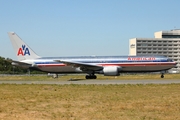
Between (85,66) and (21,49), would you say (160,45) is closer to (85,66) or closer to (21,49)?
(21,49)

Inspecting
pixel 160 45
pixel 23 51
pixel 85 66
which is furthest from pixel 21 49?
pixel 160 45

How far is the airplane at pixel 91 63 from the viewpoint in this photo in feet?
156

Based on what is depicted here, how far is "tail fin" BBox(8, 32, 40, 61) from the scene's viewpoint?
52344 millimetres

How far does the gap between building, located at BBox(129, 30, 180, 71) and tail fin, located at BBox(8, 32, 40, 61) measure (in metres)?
136

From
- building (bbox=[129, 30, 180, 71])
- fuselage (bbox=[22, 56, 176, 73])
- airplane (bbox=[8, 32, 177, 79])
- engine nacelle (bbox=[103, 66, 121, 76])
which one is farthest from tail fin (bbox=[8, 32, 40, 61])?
building (bbox=[129, 30, 180, 71])

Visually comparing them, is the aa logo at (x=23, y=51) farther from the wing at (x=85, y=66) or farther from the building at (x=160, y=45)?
the building at (x=160, y=45)

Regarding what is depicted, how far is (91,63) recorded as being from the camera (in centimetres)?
4919

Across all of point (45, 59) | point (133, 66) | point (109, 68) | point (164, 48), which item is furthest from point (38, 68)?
point (164, 48)

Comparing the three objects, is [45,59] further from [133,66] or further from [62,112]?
[62,112]

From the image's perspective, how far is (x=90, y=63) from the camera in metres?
49.2

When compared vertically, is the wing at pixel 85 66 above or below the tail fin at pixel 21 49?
below

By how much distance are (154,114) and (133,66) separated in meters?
35.0

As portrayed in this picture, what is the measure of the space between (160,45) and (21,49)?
144 m

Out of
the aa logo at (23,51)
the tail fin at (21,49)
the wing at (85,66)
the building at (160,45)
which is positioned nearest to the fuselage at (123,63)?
the wing at (85,66)
